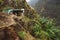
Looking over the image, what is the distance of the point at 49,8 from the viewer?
22.5m

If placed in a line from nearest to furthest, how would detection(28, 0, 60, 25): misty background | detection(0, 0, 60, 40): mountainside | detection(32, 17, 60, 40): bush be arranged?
detection(0, 0, 60, 40): mountainside
detection(32, 17, 60, 40): bush
detection(28, 0, 60, 25): misty background

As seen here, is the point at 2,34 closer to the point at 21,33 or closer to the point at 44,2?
the point at 21,33

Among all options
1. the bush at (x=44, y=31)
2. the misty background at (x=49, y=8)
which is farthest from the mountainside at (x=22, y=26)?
the misty background at (x=49, y=8)

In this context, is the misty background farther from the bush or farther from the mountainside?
the mountainside

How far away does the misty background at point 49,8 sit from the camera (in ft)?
67.9

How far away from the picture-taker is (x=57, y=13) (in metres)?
20.7

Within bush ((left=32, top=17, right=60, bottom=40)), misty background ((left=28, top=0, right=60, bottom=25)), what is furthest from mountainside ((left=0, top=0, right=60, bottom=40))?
misty background ((left=28, top=0, right=60, bottom=25))

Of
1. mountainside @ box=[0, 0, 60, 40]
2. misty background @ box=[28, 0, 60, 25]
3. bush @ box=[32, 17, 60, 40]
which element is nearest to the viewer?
mountainside @ box=[0, 0, 60, 40]

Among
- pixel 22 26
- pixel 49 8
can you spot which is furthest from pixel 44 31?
pixel 49 8

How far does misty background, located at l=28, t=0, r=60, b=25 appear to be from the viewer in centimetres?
2069

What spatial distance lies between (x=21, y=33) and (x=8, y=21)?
840mm

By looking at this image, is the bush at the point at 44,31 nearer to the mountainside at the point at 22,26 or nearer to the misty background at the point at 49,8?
the mountainside at the point at 22,26

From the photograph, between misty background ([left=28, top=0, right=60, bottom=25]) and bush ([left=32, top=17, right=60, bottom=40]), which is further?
misty background ([left=28, top=0, right=60, bottom=25])

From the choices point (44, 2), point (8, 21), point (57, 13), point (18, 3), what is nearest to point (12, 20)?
point (8, 21)
